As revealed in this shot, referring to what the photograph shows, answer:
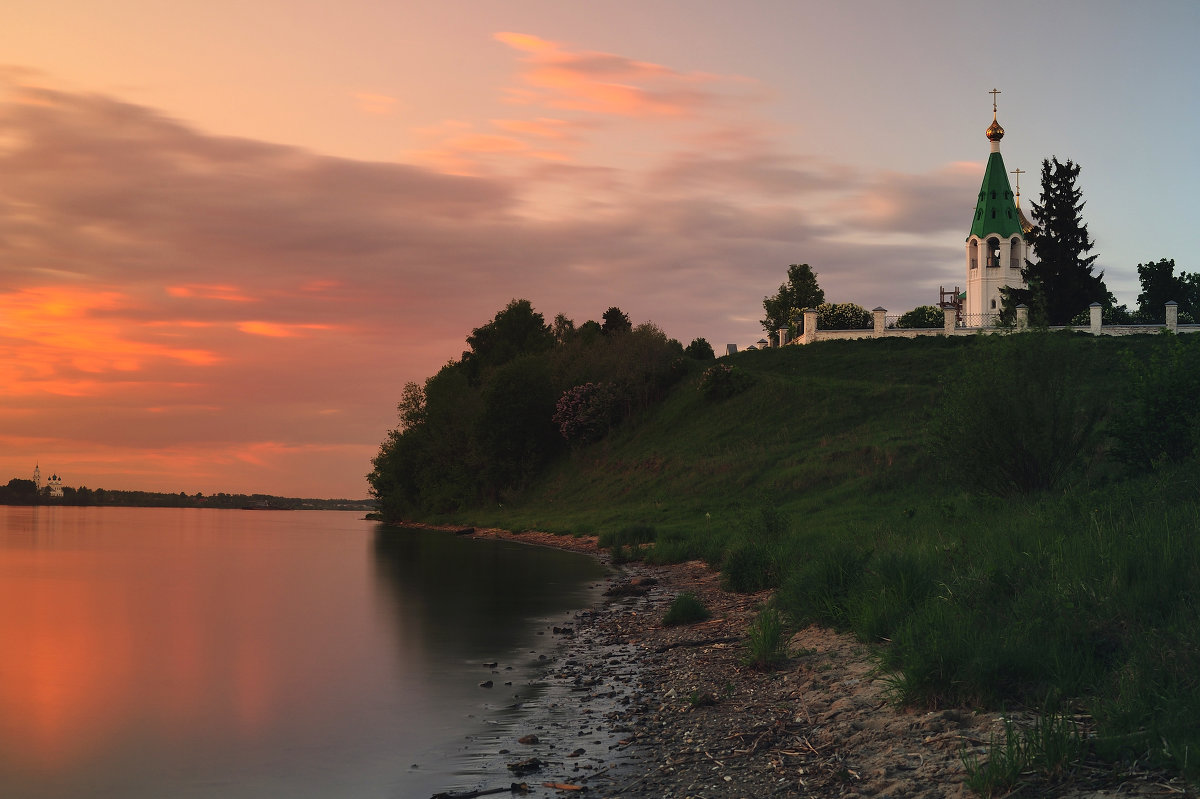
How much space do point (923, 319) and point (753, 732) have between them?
3249 inches

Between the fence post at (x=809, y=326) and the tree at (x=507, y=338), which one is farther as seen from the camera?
the tree at (x=507, y=338)

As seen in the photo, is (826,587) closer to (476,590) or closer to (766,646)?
(766,646)

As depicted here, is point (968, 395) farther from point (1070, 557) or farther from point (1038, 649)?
point (1038, 649)

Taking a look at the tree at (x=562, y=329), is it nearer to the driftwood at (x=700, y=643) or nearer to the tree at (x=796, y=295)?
the tree at (x=796, y=295)

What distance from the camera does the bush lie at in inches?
3135

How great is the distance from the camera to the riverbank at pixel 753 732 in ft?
32.2

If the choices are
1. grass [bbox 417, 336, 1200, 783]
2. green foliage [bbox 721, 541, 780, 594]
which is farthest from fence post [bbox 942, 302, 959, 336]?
green foliage [bbox 721, 541, 780, 594]

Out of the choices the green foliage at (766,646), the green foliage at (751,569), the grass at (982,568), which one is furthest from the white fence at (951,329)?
the green foliage at (766,646)

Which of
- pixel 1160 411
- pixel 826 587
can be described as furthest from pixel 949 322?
pixel 826 587

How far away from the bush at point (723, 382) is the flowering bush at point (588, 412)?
1007 centimetres

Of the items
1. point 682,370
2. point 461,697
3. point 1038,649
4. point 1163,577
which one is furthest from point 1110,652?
point 682,370

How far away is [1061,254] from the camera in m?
87.8

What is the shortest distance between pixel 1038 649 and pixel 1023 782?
3.11 meters

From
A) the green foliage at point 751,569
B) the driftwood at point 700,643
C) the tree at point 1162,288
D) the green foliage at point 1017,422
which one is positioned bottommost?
the driftwood at point 700,643
